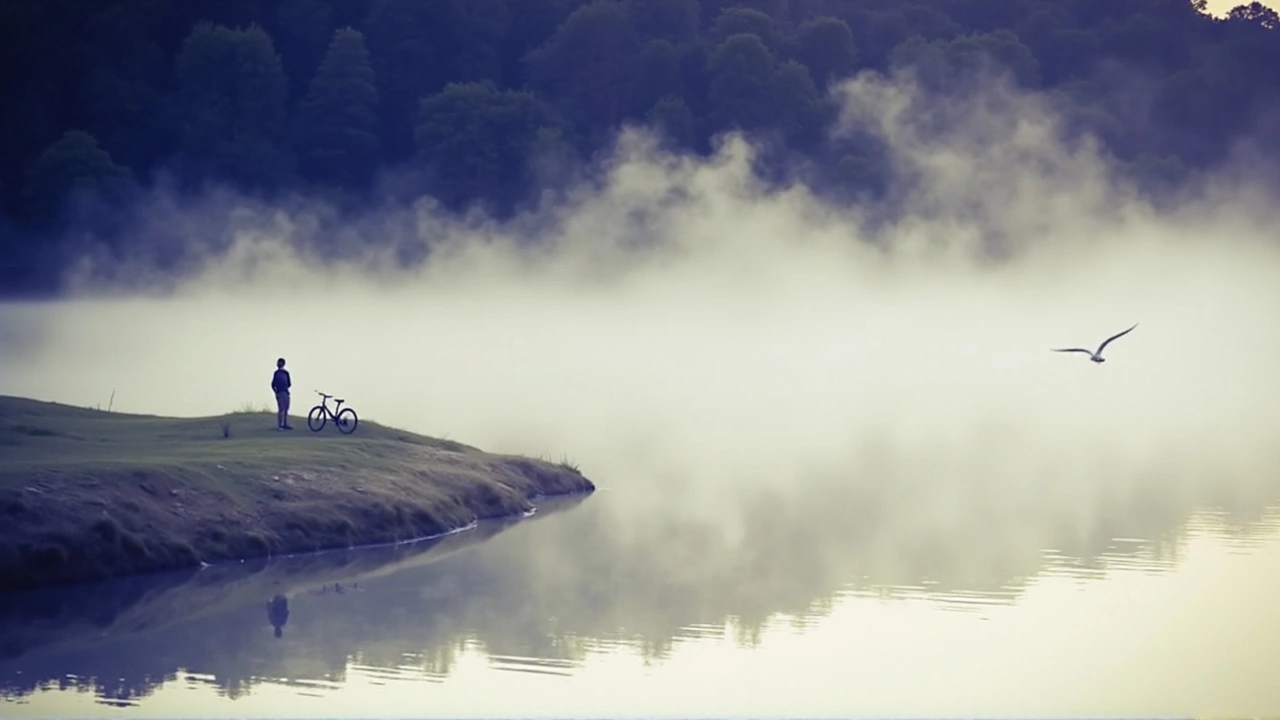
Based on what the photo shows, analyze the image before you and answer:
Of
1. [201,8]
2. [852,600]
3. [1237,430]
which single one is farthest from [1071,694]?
[201,8]

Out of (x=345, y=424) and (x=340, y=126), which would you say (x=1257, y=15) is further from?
(x=345, y=424)

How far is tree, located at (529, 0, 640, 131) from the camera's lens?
137625 millimetres

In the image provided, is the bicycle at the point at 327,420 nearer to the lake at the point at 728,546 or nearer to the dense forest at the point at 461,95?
the lake at the point at 728,546

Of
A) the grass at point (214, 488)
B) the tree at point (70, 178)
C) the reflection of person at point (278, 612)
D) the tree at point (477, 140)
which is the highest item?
the tree at point (477, 140)

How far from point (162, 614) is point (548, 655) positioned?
5916 mm

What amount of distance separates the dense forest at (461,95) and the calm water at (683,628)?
9220 cm

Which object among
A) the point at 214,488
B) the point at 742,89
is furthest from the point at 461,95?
the point at 214,488

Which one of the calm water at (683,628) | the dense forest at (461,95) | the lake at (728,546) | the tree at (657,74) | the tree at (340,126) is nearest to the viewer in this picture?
the calm water at (683,628)

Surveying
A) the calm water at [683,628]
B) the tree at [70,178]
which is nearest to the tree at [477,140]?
the tree at [70,178]

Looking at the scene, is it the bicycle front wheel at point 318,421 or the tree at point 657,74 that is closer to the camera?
the bicycle front wheel at point 318,421

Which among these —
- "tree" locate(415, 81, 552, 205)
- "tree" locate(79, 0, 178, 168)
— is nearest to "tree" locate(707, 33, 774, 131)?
"tree" locate(415, 81, 552, 205)

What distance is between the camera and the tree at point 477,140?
427 ft

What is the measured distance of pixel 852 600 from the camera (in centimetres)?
3253

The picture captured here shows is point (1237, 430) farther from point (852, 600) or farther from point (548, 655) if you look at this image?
point (548, 655)
